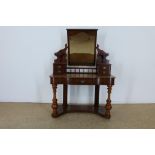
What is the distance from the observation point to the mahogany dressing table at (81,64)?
303 cm

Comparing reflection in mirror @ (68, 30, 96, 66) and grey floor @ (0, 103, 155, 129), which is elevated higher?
reflection in mirror @ (68, 30, 96, 66)

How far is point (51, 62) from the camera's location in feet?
11.9

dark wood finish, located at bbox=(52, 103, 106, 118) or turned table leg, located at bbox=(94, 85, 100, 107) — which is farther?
turned table leg, located at bbox=(94, 85, 100, 107)

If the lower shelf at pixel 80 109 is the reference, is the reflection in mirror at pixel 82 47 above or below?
above

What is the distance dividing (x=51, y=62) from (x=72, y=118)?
41.3 inches

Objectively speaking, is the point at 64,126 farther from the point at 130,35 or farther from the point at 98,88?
the point at 130,35

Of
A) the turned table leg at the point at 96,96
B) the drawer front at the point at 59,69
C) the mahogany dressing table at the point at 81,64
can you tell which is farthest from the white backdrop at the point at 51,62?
the drawer front at the point at 59,69

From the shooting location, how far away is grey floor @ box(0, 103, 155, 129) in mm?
2869

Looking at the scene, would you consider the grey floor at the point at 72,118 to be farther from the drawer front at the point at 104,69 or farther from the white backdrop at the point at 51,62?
the drawer front at the point at 104,69

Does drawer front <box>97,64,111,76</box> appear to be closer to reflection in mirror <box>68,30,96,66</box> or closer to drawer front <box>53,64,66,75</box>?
reflection in mirror <box>68,30,96,66</box>

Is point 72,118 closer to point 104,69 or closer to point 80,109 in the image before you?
point 80,109

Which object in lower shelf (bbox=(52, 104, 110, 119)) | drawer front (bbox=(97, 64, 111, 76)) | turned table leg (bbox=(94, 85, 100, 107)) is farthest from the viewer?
turned table leg (bbox=(94, 85, 100, 107))

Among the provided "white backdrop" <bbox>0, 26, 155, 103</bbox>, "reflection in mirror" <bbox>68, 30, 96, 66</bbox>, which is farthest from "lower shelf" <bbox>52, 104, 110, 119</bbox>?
"reflection in mirror" <bbox>68, 30, 96, 66</bbox>

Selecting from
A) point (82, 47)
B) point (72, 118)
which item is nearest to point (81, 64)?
point (82, 47)
